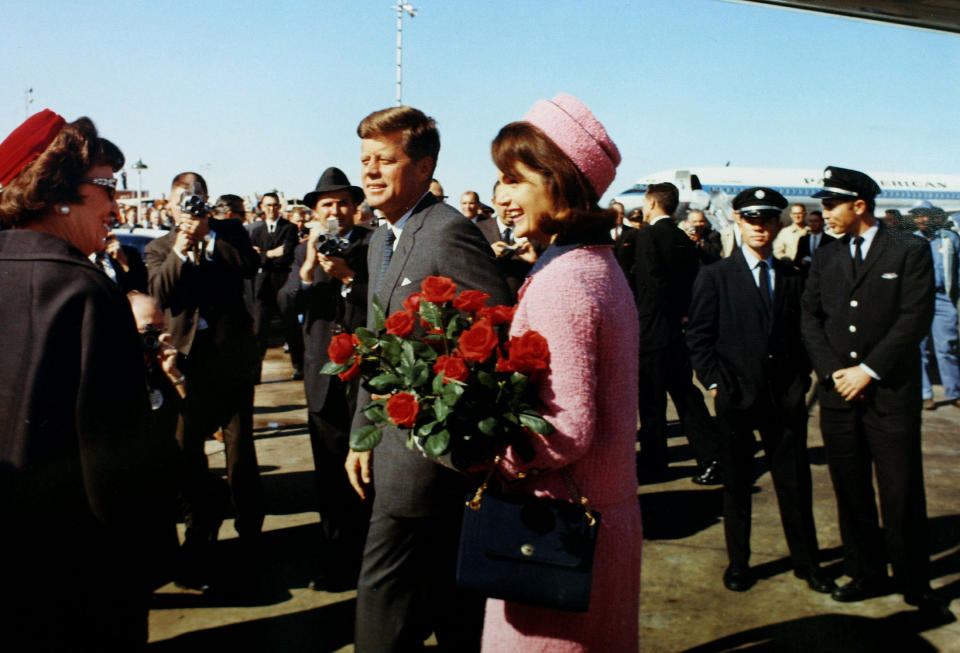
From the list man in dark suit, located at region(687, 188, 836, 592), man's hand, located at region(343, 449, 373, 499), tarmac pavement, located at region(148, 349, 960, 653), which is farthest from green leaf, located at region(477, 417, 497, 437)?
man in dark suit, located at region(687, 188, 836, 592)

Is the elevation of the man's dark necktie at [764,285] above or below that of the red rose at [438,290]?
below

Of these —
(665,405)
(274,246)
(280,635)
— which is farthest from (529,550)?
(274,246)

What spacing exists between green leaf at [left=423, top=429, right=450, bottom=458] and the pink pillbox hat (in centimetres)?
80

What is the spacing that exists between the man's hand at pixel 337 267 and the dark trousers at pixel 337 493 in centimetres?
71

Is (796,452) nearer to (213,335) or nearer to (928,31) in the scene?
(928,31)

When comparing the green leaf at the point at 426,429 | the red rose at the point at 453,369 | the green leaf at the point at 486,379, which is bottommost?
the green leaf at the point at 426,429

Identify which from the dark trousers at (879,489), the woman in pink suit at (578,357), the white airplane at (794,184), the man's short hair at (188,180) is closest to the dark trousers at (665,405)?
the dark trousers at (879,489)

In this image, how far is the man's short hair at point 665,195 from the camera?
7027 mm

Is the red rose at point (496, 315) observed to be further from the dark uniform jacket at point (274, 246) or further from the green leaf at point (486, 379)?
the dark uniform jacket at point (274, 246)

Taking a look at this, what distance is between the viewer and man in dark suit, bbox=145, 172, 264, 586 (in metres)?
4.55

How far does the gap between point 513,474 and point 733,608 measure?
112 inches

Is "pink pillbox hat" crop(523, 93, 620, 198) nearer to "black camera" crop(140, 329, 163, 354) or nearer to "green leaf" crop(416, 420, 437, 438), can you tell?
"green leaf" crop(416, 420, 437, 438)

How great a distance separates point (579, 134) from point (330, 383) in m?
2.76

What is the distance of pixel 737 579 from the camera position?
14.6ft
